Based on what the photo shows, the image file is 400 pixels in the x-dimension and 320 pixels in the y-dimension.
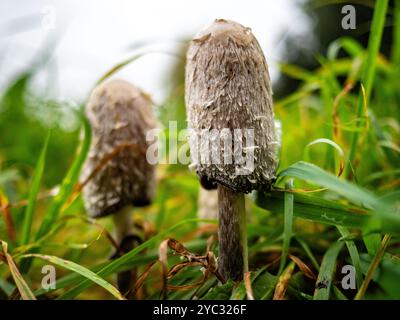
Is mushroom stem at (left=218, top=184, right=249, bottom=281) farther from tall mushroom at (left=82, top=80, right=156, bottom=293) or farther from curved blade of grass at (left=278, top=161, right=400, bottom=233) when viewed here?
tall mushroom at (left=82, top=80, right=156, bottom=293)

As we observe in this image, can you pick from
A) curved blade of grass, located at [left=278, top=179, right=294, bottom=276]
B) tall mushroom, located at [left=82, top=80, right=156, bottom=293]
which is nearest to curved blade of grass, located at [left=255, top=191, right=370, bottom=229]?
curved blade of grass, located at [left=278, top=179, right=294, bottom=276]

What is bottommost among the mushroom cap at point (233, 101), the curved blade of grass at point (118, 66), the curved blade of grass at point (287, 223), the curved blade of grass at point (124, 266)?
the curved blade of grass at point (124, 266)

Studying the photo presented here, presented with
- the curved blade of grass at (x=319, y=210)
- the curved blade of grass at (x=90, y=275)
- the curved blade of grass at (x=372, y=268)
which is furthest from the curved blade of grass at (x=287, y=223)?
the curved blade of grass at (x=90, y=275)

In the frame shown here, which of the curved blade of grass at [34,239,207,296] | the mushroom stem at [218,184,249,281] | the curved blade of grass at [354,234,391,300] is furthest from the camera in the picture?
the curved blade of grass at [34,239,207,296]

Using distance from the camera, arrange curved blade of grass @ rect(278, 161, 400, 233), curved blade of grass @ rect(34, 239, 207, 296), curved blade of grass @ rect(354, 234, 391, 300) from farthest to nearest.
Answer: curved blade of grass @ rect(34, 239, 207, 296) < curved blade of grass @ rect(354, 234, 391, 300) < curved blade of grass @ rect(278, 161, 400, 233)

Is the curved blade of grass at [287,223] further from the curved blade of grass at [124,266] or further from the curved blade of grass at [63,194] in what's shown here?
the curved blade of grass at [63,194]
